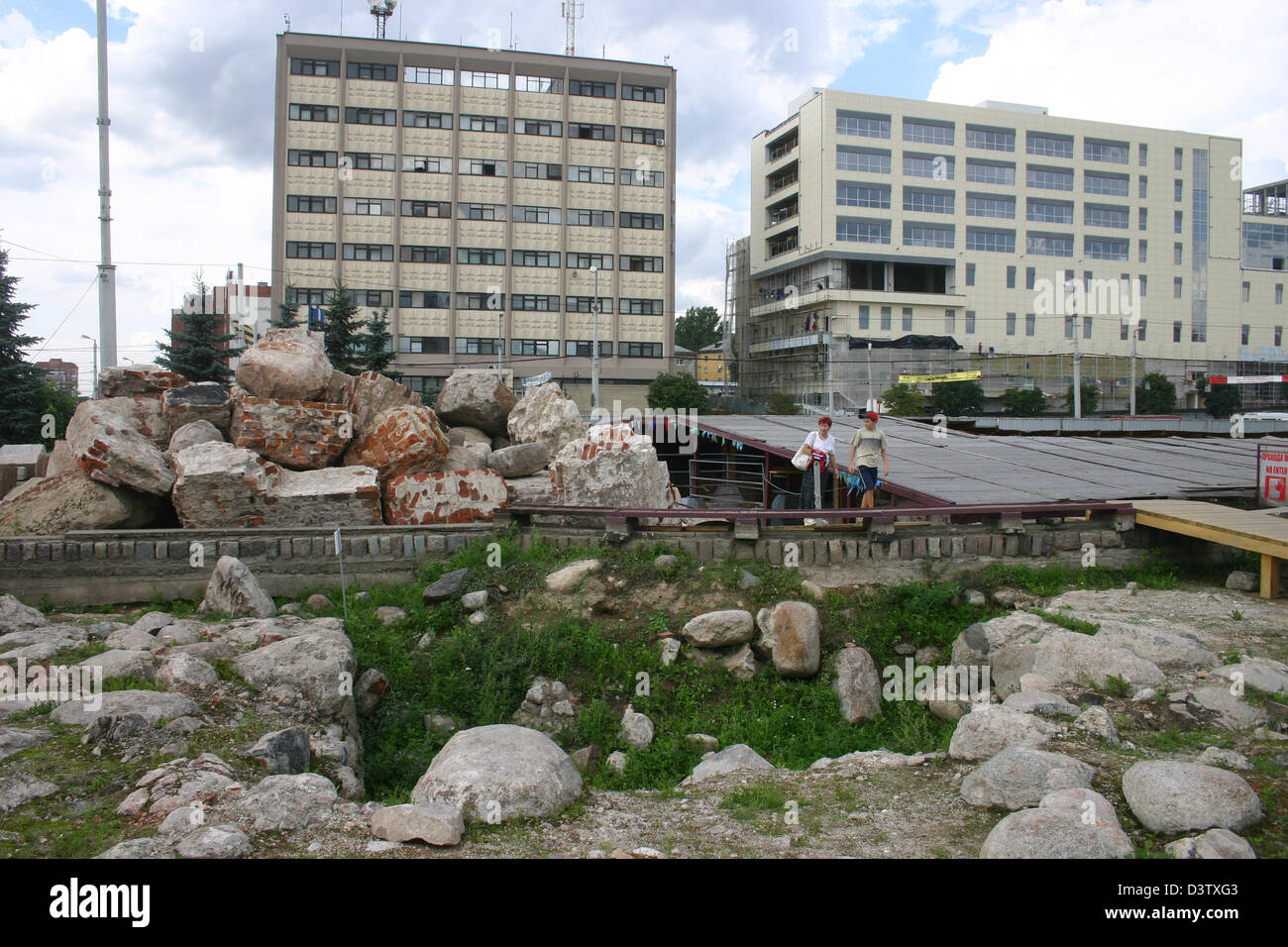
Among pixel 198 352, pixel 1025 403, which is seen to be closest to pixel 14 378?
pixel 198 352

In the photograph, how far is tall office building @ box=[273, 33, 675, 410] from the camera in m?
43.6

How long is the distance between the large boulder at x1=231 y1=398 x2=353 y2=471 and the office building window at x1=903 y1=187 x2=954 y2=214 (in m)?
47.2

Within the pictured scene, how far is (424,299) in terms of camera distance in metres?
45.1

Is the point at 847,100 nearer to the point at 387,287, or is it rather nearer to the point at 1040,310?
the point at 1040,310

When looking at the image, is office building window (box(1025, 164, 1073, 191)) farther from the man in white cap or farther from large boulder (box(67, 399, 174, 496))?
large boulder (box(67, 399, 174, 496))

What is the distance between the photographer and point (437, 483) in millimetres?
11320

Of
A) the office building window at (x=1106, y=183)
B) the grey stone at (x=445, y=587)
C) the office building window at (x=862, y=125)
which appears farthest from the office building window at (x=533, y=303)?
the grey stone at (x=445, y=587)

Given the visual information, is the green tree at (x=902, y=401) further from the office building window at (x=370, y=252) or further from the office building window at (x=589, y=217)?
the office building window at (x=370, y=252)

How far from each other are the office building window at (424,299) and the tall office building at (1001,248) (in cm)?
2138

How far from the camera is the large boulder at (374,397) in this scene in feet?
40.5

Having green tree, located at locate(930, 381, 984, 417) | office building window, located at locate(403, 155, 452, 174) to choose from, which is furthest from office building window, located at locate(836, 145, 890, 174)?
office building window, located at locate(403, 155, 452, 174)

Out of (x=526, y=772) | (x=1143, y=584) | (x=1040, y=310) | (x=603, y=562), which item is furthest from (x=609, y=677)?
(x=1040, y=310)

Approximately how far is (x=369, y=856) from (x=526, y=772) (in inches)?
48.0

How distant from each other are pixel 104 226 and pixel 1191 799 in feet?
57.7
